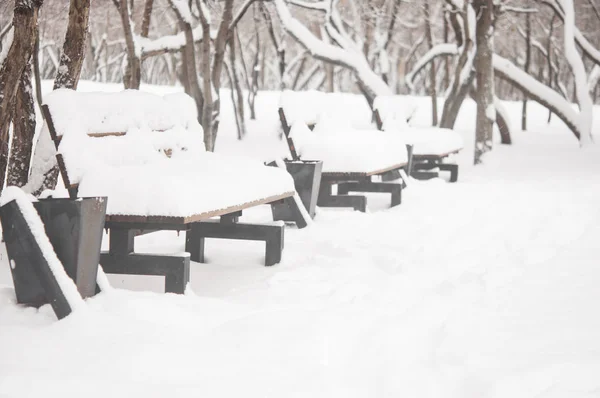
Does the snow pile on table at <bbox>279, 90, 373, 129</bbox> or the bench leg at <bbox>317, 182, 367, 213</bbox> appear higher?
the snow pile on table at <bbox>279, 90, 373, 129</bbox>

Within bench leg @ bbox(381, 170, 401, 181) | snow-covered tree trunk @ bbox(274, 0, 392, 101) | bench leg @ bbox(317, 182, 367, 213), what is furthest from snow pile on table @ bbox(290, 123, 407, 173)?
snow-covered tree trunk @ bbox(274, 0, 392, 101)

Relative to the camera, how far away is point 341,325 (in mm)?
3506

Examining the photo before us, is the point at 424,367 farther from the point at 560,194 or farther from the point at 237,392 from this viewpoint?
the point at 560,194

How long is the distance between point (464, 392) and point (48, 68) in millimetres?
40571

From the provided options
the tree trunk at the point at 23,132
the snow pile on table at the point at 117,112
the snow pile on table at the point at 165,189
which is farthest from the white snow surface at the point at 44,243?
the tree trunk at the point at 23,132

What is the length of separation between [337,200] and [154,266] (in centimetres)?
376

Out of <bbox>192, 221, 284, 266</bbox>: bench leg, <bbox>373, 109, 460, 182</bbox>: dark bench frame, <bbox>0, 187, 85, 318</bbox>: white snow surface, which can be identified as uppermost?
<bbox>0, 187, 85, 318</bbox>: white snow surface

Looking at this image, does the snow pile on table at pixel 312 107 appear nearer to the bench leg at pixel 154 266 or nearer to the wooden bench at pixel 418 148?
the wooden bench at pixel 418 148

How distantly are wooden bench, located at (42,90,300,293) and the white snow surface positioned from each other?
0.44 meters

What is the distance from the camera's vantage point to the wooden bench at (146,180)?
3.71 metres

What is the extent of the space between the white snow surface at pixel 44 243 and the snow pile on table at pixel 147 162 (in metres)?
0.43

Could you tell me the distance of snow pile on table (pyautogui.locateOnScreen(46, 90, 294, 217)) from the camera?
3.71 meters

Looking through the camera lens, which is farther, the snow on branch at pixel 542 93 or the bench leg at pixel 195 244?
the snow on branch at pixel 542 93

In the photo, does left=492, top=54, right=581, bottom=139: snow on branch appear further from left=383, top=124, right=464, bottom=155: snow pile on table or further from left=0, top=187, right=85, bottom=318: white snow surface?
left=0, top=187, right=85, bottom=318: white snow surface
